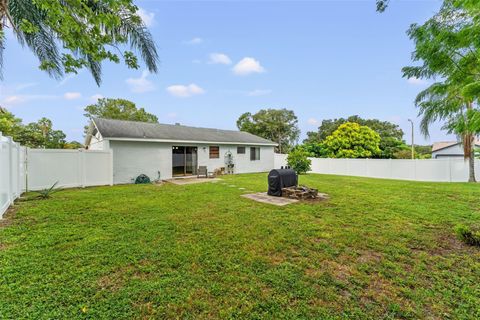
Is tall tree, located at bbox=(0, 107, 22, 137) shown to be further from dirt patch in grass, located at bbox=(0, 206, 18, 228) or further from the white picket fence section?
the white picket fence section

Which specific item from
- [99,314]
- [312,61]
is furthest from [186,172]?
[99,314]

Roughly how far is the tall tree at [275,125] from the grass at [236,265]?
2674cm

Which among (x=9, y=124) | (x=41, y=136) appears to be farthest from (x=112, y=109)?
(x=9, y=124)

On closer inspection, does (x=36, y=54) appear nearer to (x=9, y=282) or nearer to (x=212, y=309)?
(x=9, y=282)

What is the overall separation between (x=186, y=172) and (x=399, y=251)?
12127 mm

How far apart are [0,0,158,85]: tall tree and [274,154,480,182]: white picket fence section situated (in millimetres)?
15214

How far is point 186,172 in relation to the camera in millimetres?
13922

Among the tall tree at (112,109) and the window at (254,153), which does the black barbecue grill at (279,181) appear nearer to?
the window at (254,153)

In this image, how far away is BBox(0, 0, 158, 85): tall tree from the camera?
318 centimetres

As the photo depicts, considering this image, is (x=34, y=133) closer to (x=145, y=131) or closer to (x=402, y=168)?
(x=145, y=131)

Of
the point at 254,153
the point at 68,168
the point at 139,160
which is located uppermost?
the point at 254,153

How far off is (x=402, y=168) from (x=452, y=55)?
44.3 ft

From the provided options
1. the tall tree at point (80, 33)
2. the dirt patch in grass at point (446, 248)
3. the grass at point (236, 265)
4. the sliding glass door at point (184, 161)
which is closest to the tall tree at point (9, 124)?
the sliding glass door at point (184, 161)

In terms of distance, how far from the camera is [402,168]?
1417 cm
